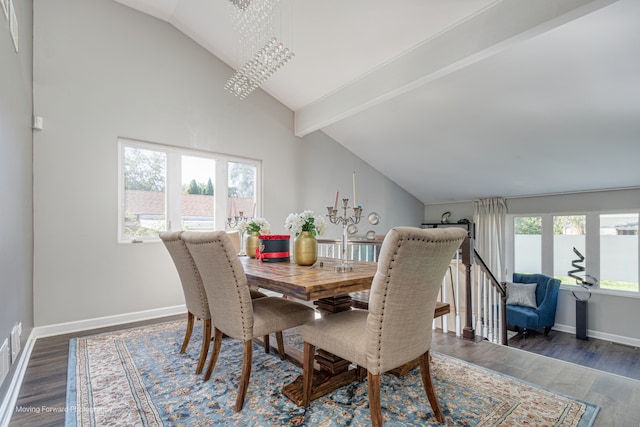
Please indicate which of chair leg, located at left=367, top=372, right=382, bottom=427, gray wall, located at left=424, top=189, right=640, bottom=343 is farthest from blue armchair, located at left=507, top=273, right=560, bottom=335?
chair leg, located at left=367, top=372, right=382, bottom=427

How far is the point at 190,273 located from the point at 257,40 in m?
2.68

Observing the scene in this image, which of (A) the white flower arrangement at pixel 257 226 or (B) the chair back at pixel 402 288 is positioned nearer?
(B) the chair back at pixel 402 288

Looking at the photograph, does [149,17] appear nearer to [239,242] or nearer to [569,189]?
[239,242]

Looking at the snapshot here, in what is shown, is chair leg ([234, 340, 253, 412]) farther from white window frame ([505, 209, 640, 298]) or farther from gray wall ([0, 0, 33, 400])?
white window frame ([505, 209, 640, 298])

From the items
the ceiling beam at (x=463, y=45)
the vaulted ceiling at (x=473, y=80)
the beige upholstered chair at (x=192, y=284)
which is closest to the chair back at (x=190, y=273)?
the beige upholstered chair at (x=192, y=284)

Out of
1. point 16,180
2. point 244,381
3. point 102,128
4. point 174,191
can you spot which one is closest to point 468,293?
point 244,381

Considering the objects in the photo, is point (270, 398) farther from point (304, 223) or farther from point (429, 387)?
point (304, 223)

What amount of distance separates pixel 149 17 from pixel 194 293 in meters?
3.49

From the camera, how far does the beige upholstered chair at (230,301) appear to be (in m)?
1.65

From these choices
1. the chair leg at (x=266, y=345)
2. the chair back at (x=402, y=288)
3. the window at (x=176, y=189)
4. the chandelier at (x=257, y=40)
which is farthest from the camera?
the window at (x=176, y=189)

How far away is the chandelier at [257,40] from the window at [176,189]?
127 centimetres

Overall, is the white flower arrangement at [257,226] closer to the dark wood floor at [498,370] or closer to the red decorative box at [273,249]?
the red decorative box at [273,249]

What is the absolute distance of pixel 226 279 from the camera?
169 cm

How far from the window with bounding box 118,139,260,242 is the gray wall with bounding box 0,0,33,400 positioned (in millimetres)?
865
